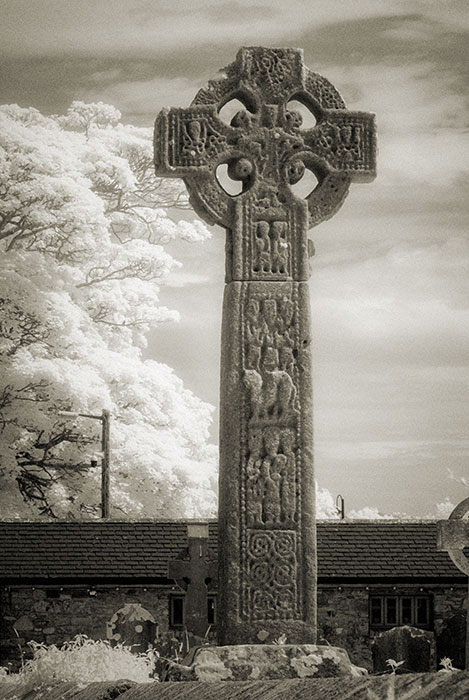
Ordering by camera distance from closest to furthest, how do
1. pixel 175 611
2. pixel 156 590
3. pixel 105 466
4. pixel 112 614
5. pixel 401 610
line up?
pixel 112 614 < pixel 156 590 < pixel 175 611 < pixel 401 610 < pixel 105 466

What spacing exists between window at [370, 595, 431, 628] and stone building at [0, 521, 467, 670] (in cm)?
2

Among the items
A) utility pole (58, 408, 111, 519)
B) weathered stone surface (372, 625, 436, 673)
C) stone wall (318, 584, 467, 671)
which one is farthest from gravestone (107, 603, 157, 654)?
weathered stone surface (372, 625, 436, 673)

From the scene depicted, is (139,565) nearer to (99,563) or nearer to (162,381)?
(99,563)

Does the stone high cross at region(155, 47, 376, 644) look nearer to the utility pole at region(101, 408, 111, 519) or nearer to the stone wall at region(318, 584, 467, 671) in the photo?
A: the stone wall at region(318, 584, 467, 671)

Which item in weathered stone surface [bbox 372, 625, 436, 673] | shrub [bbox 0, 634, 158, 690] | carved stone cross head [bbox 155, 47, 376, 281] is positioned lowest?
weathered stone surface [bbox 372, 625, 436, 673]

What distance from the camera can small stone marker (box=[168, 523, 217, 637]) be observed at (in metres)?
11.1

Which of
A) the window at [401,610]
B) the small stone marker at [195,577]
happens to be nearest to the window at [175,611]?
the window at [401,610]

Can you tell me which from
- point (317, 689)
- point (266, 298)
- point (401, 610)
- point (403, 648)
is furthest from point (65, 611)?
point (317, 689)

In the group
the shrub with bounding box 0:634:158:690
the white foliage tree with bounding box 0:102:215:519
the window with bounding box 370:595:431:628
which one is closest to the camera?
the shrub with bounding box 0:634:158:690

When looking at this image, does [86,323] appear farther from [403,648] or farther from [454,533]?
[454,533]

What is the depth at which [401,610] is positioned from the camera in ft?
78.5

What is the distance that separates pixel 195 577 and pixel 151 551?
1323 centimetres

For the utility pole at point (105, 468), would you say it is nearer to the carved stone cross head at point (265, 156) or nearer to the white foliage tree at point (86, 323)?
the white foliage tree at point (86, 323)

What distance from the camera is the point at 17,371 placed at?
30.5 m
